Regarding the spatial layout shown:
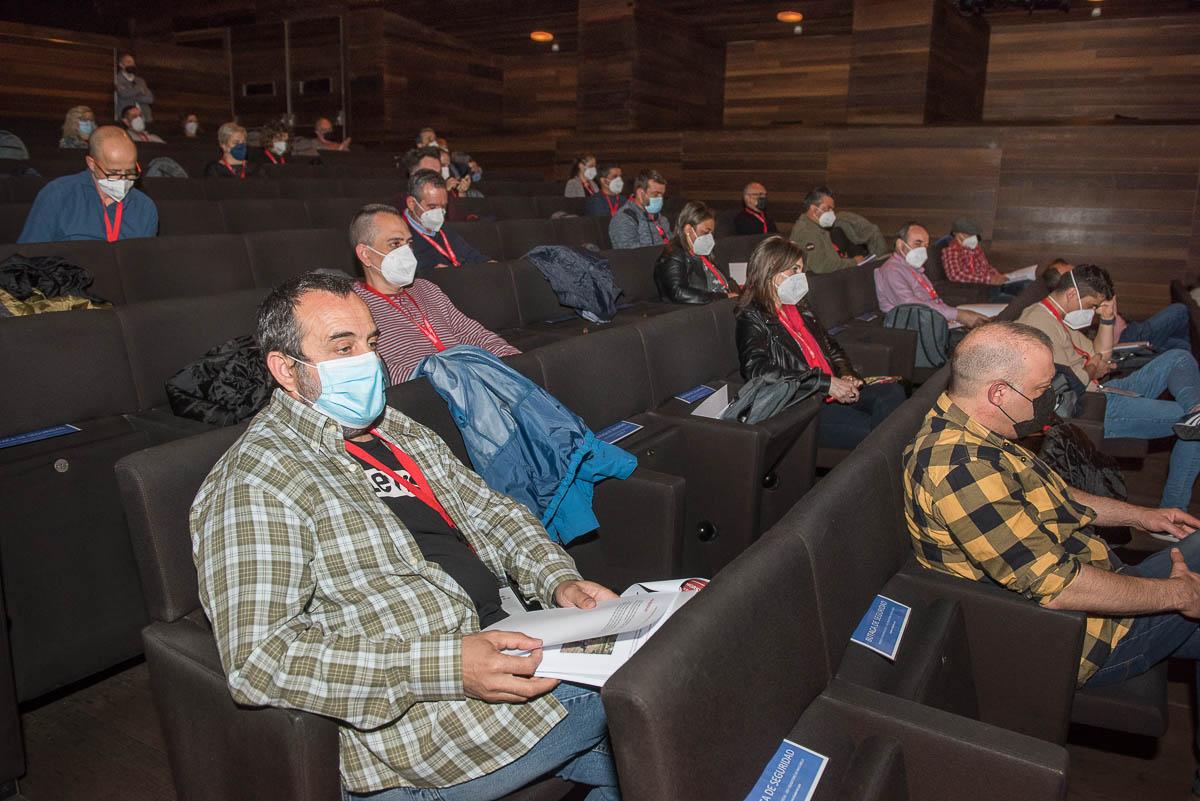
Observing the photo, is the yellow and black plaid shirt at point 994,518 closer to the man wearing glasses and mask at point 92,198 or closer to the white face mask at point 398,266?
the white face mask at point 398,266

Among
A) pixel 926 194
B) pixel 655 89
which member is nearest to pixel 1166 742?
pixel 926 194

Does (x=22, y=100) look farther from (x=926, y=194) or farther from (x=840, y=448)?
(x=840, y=448)

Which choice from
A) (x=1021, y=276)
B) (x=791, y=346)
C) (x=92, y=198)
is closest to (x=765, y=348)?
(x=791, y=346)

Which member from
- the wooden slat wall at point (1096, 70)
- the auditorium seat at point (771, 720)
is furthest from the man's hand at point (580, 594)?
the wooden slat wall at point (1096, 70)

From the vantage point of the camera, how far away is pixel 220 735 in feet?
4.08

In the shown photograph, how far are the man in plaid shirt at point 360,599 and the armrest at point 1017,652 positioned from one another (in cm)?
68

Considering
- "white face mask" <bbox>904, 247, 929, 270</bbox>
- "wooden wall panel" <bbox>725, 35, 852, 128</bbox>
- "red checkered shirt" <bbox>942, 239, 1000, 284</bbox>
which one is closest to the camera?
"white face mask" <bbox>904, 247, 929, 270</bbox>

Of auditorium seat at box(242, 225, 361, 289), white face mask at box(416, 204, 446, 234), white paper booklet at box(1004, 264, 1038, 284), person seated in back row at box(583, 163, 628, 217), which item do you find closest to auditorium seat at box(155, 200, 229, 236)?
auditorium seat at box(242, 225, 361, 289)

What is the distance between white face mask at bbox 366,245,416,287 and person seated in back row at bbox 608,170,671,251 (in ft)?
9.03

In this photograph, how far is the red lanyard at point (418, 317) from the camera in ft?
9.37

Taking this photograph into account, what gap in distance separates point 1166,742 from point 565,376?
5.88 ft

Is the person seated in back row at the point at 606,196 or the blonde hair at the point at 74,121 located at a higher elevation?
the blonde hair at the point at 74,121

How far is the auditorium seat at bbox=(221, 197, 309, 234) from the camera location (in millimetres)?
4801

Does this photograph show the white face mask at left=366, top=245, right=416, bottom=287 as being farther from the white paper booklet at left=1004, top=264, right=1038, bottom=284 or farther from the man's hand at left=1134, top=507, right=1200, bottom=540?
the white paper booklet at left=1004, top=264, right=1038, bottom=284
